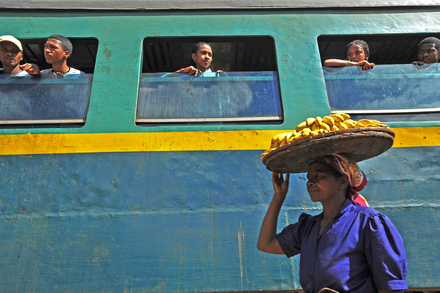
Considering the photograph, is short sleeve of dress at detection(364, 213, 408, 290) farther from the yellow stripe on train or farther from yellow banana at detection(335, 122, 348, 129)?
the yellow stripe on train

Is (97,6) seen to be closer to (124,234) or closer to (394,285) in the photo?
(124,234)

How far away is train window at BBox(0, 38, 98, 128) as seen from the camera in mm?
3320

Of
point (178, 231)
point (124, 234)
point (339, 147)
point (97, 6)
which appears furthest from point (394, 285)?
point (97, 6)

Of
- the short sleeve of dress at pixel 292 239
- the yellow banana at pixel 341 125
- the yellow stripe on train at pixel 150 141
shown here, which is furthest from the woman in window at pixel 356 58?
the short sleeve of dress at pixel 292 239

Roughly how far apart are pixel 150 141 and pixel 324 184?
1.81 m

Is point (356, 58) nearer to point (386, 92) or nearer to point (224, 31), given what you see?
point (386, 92)

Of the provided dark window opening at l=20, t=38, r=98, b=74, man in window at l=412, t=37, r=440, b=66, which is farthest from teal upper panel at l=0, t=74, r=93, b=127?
man in window at l=412, t=37, r=440, b=66

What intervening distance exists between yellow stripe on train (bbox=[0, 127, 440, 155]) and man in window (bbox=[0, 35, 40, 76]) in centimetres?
75

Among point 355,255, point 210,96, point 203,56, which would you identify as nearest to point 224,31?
point 203,56

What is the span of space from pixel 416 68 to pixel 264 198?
2.12m

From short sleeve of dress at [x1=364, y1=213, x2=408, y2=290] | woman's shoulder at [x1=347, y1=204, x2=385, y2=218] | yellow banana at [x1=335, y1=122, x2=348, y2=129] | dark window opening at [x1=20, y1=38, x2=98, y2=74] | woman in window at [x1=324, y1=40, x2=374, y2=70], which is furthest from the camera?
dark window opening at [x1=20, y1=38, x2=98, y2=74]

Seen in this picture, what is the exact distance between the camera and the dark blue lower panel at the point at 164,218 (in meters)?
2.83

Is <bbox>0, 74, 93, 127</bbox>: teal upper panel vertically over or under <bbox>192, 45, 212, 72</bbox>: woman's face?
under

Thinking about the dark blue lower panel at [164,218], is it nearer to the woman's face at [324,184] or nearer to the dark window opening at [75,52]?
the woman's face at [324,184]
